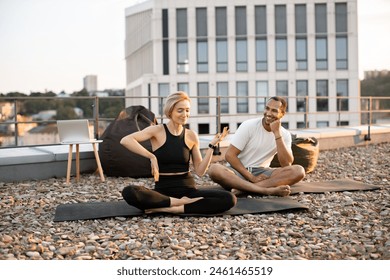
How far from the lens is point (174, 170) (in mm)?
4242

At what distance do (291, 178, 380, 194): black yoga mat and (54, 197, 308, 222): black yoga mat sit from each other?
61cm

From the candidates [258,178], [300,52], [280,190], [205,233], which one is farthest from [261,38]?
[205,233]

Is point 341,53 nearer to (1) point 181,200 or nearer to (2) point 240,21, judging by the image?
(2) point 240,21

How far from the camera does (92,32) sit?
17.2ft

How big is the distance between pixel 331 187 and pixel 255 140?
103 cm

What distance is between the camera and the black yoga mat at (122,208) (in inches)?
170

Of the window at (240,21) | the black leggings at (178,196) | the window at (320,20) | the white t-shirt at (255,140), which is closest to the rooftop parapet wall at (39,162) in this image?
the white t-shirt at (255,140)

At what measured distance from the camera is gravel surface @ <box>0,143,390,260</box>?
337 centimetres

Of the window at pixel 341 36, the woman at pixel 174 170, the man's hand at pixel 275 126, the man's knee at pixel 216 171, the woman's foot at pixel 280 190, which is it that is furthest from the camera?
the window at pixel 341 36

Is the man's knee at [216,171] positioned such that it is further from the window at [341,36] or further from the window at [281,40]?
the window at [341,36]

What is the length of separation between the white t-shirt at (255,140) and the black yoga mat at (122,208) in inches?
19.0
